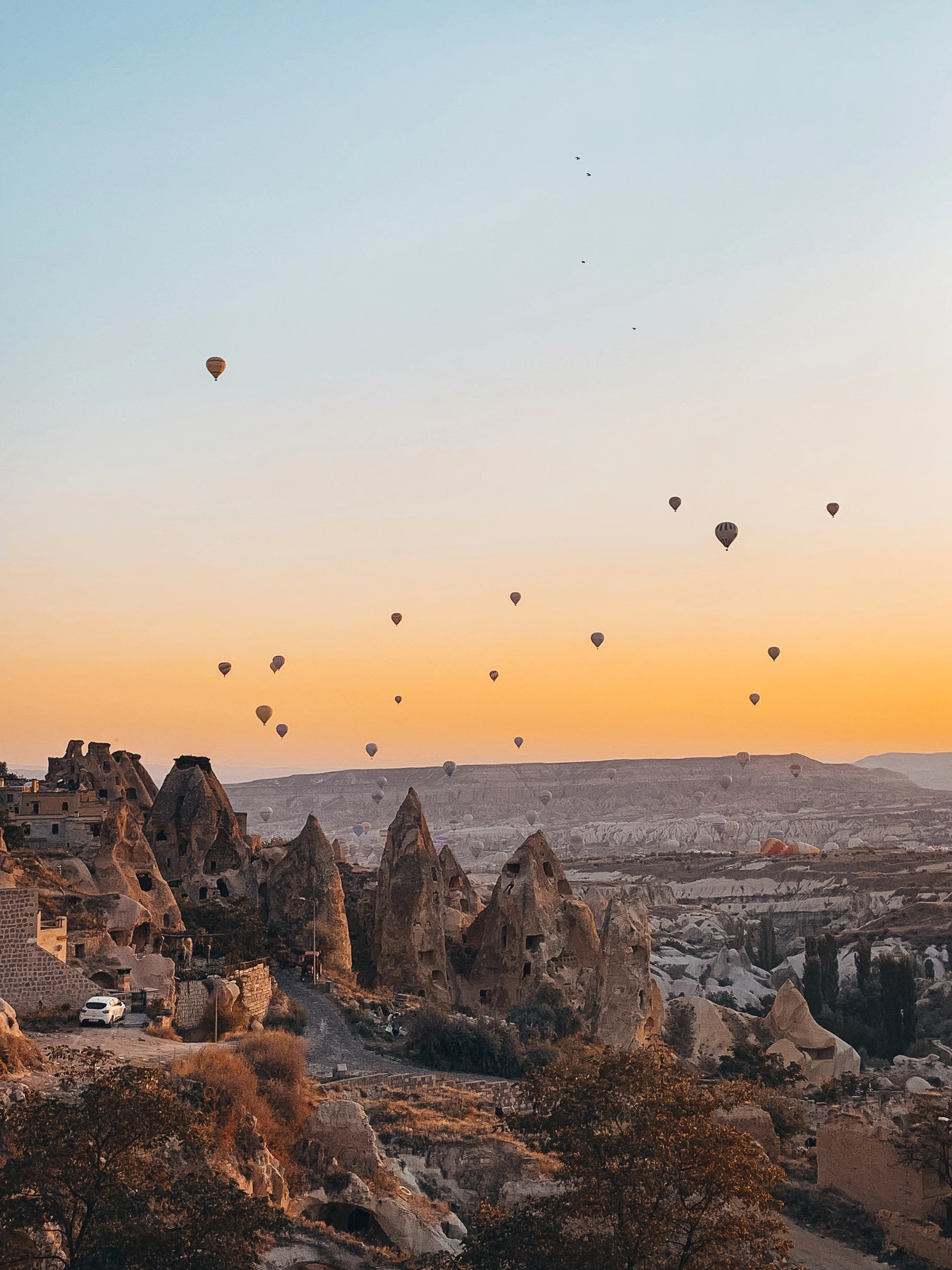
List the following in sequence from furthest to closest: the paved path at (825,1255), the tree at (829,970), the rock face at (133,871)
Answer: the tree at (829,970) → the rock face at (133,871) → the paved path at (825,1255)

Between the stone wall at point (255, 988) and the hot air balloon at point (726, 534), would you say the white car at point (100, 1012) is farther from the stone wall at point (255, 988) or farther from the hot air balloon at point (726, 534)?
the hot air balloon at point (726, 534)

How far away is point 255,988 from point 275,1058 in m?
6.28

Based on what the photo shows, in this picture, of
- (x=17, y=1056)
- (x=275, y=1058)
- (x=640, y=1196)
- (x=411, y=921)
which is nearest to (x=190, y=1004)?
(x=275, y=1058)

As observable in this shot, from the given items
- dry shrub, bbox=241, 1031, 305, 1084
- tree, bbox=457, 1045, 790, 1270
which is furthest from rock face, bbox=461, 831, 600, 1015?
tree, bbox=457, 1045, 790, 1270

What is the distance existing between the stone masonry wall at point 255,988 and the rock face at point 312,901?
23.0 feet

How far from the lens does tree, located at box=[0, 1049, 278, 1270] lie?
1466 centimetres

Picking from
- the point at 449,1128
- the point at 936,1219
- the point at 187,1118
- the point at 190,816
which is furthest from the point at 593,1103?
the point at 190,816

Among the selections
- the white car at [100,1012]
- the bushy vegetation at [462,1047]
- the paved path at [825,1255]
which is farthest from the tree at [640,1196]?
the bushy vegetation at [462,1047]

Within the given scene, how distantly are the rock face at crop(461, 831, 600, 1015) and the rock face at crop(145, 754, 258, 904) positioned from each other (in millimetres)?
6650

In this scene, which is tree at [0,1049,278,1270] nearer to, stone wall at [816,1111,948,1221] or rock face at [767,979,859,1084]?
stone wall at [816,1111,948,1221]

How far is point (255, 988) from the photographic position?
3039cm

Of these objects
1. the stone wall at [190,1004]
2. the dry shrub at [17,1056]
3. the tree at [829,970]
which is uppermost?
the dry shrub at [17,1056]

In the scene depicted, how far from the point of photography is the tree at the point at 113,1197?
14656 mm

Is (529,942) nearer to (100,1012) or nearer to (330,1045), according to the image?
(330,1045)
